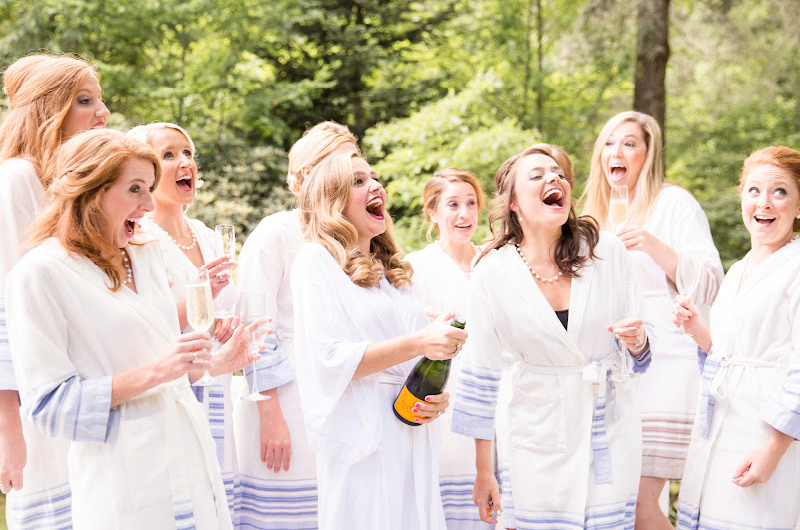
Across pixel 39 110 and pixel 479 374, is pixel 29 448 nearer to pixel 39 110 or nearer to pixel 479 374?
pixel 39 110

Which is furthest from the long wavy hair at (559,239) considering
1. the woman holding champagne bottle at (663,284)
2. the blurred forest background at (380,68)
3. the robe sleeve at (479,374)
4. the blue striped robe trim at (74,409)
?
the blurred forest background at (380,68)

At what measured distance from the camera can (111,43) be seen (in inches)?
521

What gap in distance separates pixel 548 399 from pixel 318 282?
114 centimetres

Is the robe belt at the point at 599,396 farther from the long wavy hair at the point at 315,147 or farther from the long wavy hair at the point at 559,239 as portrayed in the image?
the long wavy hair at the point at 315,147

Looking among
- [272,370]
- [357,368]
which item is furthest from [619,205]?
[272,370]

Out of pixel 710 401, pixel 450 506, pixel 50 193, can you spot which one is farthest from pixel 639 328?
pixel 50 193

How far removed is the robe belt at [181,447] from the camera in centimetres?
283

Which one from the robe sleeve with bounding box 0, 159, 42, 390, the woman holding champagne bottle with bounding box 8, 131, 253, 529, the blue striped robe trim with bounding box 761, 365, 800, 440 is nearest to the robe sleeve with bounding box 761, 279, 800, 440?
the blue striped robe trim with bounding box 761, 365, 800, 440

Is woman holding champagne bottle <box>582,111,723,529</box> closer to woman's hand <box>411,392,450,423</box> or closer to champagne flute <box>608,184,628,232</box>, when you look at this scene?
champagne flute <box>608,184,628,232</box>

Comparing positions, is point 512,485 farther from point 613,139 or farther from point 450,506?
point 613,139

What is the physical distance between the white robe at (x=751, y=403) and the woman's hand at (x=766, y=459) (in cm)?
6

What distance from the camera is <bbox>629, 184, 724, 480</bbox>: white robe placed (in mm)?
4594

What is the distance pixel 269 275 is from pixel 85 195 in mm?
1474

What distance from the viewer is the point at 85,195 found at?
279 centimetres
